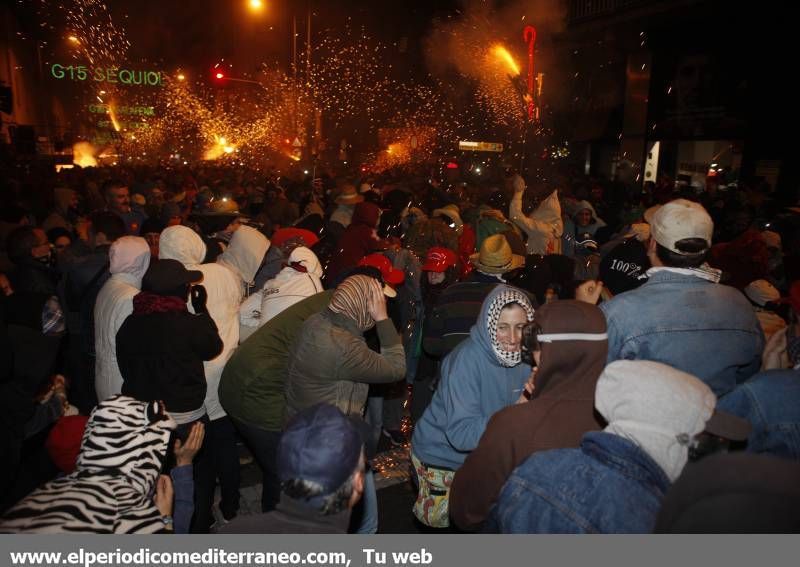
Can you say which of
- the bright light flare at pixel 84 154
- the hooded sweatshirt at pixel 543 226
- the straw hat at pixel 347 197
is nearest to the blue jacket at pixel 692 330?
the hooded sweatshirt at pixel 543 226

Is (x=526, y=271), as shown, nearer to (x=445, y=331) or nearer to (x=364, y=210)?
(x=445, y=331)

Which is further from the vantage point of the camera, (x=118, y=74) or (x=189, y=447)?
(x=118, y=74)

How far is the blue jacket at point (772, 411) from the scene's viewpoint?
226 centimetres

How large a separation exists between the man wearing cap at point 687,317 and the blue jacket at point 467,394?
0.58m

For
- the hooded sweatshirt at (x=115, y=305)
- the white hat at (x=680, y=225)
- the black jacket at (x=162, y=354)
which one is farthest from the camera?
the hooded sweatshirt at (x=115, y=305)

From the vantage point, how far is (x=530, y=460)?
1.98 m

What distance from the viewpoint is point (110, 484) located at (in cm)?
235

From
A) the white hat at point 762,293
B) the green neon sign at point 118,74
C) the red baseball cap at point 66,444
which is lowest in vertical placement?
the red baseball cap at point 66,444

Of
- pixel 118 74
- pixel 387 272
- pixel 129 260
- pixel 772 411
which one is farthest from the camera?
pixel 118 74

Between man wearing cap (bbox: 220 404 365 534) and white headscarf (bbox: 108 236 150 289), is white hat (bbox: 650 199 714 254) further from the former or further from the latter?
white headscarf (bbox: 108 236 150 289)

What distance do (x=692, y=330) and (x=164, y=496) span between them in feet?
8.44

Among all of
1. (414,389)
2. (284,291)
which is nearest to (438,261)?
(414,389)

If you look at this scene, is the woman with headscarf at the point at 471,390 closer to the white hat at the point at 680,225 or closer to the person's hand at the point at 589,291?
the white hat at the point at 680,225

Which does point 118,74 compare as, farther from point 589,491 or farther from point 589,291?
point 589,491
